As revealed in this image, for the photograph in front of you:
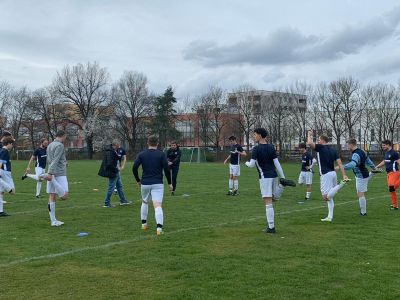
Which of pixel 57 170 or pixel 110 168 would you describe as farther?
pixel 110 168

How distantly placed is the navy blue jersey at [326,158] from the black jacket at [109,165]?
22.1ft

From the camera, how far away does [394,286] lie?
629cm

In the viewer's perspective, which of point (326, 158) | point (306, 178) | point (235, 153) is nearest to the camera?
point (326, 158)

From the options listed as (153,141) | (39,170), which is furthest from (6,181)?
(153,141)

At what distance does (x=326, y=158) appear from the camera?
11828 mm

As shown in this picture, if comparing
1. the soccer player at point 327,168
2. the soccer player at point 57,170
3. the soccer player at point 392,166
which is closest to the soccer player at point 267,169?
the soccer player at point 327,168

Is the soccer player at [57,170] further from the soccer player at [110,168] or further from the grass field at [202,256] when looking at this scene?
the soccer player at [110,168]

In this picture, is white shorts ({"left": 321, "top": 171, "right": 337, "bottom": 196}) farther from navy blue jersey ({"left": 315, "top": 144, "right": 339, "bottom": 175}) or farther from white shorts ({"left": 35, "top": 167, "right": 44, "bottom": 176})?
white shorts ({"left": 35, "top": 167, "right": 44, "bottom": 176})

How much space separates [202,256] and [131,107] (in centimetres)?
8540

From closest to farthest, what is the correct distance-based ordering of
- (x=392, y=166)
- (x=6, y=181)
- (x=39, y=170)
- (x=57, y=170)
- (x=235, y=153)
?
1. (x=57, y=170)
2. (x=6, y=181)
3. (x=392, y=166)
4. (x=39, y=170)
5. (x=235, y=153)

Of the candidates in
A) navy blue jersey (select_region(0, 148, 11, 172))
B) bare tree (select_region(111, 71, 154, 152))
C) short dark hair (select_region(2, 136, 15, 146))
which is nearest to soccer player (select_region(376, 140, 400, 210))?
short dark hair (select_region(2, 136, 15, 146))

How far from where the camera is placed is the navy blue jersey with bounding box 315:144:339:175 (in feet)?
38.7

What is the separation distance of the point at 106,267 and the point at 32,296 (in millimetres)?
1566

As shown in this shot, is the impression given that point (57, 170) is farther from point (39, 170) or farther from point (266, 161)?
point (39, 170)
